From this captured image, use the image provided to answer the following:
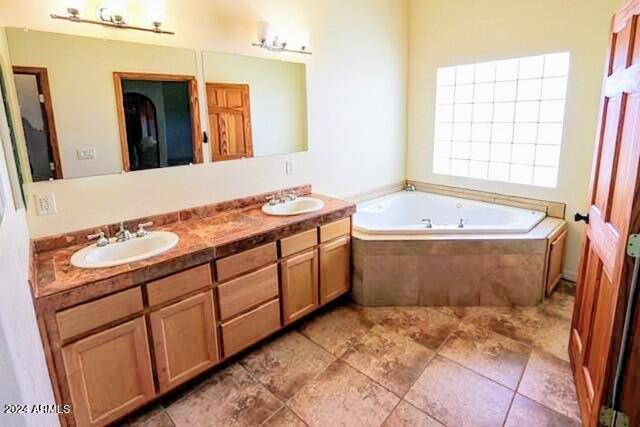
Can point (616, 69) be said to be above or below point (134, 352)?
above

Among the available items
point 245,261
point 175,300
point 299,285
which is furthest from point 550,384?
point 175,300

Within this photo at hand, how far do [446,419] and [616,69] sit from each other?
1.91 m

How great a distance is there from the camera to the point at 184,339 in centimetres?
203

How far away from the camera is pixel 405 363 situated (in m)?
2.32

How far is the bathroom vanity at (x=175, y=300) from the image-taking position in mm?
1643

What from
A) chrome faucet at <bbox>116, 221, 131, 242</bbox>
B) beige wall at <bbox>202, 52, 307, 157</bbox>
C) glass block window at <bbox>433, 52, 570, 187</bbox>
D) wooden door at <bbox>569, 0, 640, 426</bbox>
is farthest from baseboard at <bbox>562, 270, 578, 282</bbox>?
chrome faucet at <bbox>116, 221, 131, 242</bbox>

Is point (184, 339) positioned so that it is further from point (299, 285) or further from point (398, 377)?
point (398, 377)

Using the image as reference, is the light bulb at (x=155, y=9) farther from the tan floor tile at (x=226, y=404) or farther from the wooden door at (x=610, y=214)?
the wooden door at (x=610, y=214)

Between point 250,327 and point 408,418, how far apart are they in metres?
1.05

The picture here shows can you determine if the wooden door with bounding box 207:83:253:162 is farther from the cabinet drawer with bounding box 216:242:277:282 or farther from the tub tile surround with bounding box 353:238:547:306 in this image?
the tub tile surround with bounding box 353:238:547:306

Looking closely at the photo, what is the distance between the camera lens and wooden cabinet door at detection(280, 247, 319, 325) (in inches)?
99.3

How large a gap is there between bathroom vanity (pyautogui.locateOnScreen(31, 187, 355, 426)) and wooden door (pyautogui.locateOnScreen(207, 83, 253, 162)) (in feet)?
1.26

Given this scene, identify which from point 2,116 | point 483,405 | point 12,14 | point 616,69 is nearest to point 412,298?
point 483,405

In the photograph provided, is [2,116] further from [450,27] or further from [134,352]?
[450,27]
